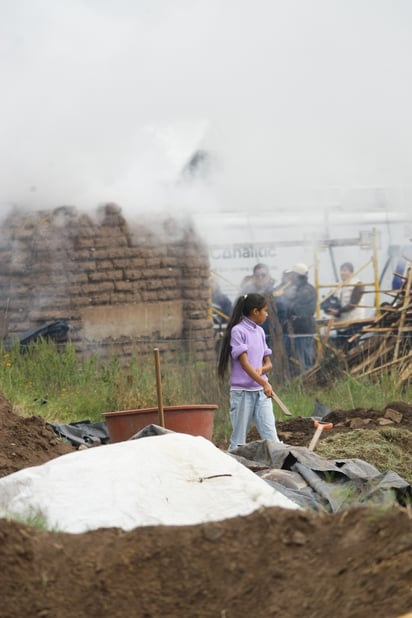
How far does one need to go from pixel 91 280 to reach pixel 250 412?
195 inches

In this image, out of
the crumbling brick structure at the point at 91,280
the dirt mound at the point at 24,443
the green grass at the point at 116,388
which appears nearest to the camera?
the dirt mound at the point at 24,443

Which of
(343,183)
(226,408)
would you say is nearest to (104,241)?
(226,408)

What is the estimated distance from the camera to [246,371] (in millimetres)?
8344

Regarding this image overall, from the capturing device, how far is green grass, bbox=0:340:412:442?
1050cm

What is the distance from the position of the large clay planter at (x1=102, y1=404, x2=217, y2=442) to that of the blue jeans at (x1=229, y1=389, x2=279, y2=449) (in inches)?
17.6

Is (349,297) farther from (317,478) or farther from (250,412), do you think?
(317,478)

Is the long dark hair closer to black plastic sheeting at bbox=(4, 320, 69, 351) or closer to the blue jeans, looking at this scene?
the blue jeans

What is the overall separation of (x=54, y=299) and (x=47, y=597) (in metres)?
9.56

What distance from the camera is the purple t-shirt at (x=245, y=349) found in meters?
8.41

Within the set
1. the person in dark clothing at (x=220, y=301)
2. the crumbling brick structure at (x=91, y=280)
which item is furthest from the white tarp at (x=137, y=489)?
the person in dark clothing at (x=220, y=301)

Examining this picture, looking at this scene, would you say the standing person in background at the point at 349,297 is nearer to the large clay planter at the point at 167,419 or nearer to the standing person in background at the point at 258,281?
the standing person in background at the point at 258,281

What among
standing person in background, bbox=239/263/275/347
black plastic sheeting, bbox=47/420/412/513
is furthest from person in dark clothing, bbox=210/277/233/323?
black plastic sheeting, bbox=47/420/412/513

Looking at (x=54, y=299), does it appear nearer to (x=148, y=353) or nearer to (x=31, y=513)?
(x=148, y=353)

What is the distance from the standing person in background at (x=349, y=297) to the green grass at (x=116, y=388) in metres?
4.07
